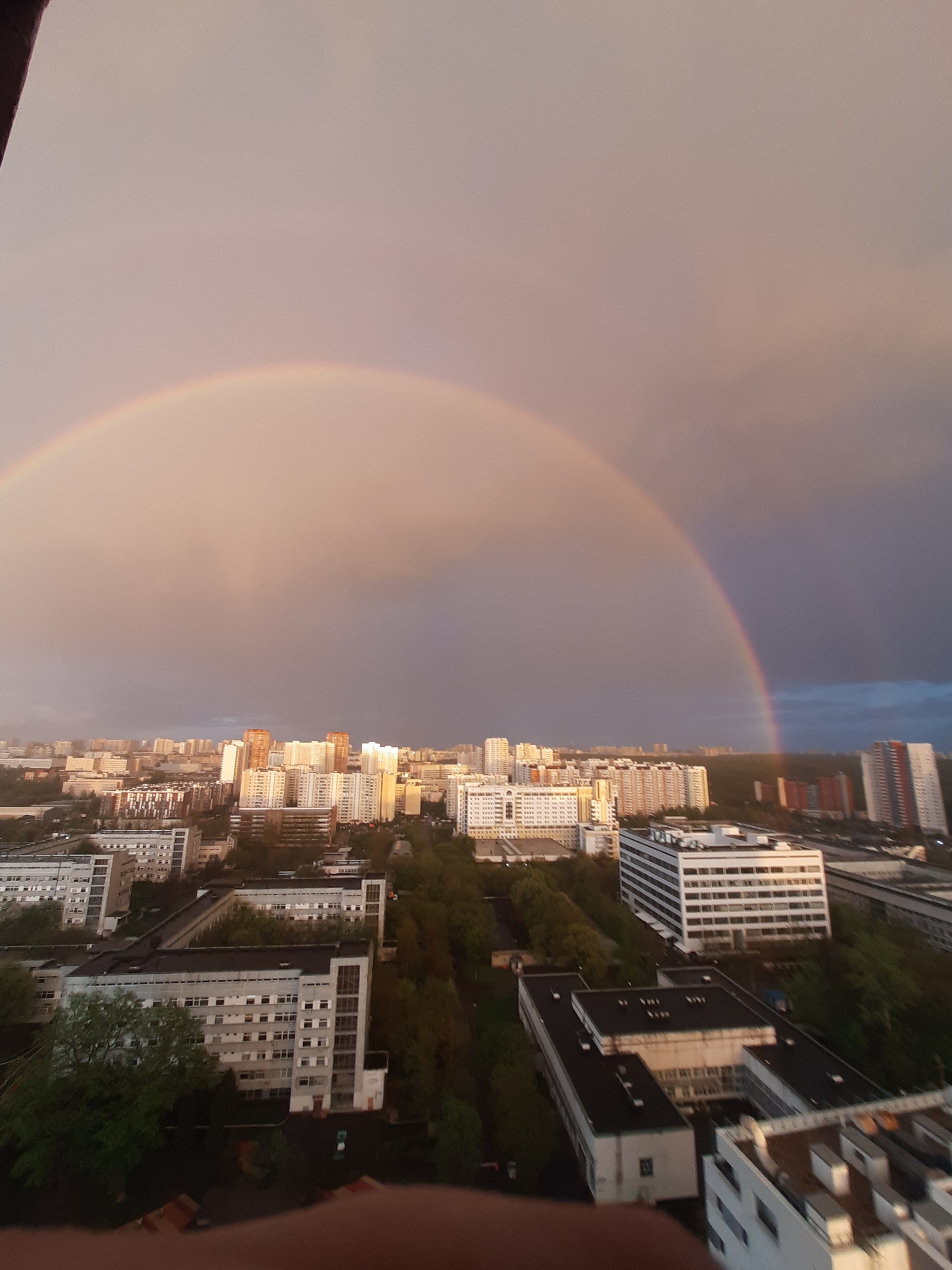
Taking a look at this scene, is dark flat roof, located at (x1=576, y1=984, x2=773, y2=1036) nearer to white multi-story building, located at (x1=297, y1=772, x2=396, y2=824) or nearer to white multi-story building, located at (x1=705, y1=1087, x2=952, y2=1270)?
white multi-story building, located at (x1=705, y1=1087, x2=952, y2=1270)

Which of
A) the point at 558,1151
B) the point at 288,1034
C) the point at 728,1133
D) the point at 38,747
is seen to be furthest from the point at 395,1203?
the point at 38,747

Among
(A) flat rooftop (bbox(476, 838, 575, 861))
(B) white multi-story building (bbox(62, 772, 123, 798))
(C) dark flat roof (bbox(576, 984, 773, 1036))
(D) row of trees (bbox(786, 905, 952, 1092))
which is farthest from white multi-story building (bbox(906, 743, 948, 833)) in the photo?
(B) white multi-story building (bbox(62, 772, 123, 798))

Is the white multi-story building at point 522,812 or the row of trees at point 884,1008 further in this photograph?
the white multi-story building at point 522,812

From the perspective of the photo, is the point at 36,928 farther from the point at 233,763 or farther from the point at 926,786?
the point at 926,786

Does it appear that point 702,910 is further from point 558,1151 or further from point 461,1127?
point 461,1127

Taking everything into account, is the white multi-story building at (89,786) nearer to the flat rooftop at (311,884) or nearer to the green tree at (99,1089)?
the flat rooftop at (311,884)

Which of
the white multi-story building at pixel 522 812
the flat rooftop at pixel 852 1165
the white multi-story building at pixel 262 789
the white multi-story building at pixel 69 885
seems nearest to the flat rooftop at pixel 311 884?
the white multi-story building at pixel 69 885
